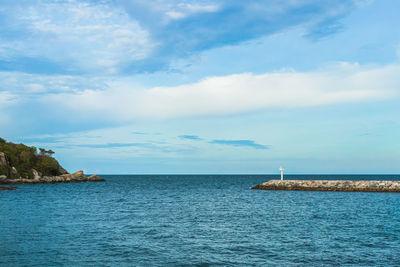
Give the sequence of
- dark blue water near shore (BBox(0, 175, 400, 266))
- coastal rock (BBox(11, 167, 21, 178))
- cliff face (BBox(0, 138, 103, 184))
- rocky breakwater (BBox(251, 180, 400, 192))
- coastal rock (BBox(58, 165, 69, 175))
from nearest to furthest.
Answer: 1. dark blue water near shore (BBox(0, 175, 400, 266))
2. rocky breakwater (BBox(251, 180, 400, 192))
3. cliff face (BBox(0, 138, 103, 184))
4. coastal rock (BBox(11, 167, 21, 178))
5. coastal rock (BBox(58, 165, 69, 175))

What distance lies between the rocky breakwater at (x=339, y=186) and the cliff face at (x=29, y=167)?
316 feet

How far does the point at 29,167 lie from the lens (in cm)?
14738

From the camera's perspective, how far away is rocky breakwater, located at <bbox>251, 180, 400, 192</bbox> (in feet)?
261

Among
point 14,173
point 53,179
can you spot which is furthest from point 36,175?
point 14,173

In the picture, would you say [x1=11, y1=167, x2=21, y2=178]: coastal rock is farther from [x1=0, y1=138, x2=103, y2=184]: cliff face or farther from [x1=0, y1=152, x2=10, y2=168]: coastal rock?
[x1=0, y1=152, x2=10, y2=168]: coastal rock

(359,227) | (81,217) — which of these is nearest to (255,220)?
(359,227)

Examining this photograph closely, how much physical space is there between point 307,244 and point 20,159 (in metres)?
148

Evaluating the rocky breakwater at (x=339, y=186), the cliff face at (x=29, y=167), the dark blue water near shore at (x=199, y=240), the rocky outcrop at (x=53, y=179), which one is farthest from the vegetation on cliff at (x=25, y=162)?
the dark blue water near shore at (x=199, y=240)

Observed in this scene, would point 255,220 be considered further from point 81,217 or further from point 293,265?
point 81,217

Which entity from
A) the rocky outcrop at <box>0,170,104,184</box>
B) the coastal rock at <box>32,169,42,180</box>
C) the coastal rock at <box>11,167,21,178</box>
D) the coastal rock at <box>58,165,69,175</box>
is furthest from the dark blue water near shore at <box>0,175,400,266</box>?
the coastal rock at <box>58,165,69,175</box>

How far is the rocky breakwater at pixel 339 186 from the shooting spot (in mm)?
79625

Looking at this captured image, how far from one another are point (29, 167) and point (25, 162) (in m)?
2.82

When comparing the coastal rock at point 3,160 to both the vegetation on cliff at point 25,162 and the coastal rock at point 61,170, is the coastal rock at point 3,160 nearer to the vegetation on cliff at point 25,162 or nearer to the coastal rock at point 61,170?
the vegetation on cliff at point 25,162

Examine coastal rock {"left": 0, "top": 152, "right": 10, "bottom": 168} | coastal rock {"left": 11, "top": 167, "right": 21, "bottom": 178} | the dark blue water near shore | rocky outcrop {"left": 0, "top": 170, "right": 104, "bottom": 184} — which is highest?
coastal rock {"left": 0, "top": 152, "right": 10, "bottom": 168}
